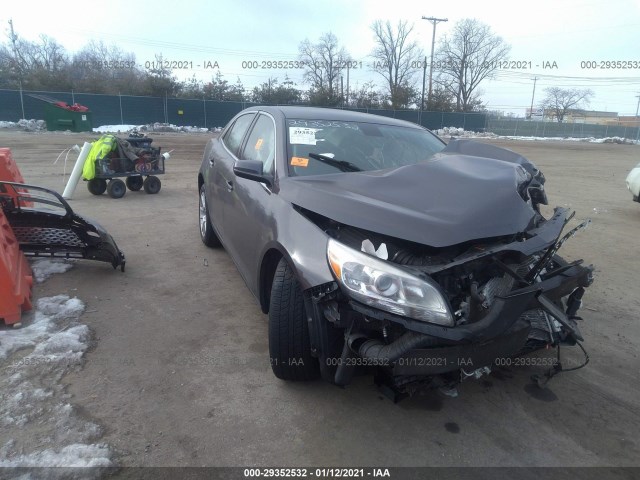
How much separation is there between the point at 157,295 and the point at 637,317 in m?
4.23

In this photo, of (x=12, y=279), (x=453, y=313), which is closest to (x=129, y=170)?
(x=12, y=279)

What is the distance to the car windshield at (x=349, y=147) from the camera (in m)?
3.21

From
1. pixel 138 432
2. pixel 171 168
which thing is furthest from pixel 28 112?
pixel 138 432

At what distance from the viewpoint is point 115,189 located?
8.00 metres

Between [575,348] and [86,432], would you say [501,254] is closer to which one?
[575,348]

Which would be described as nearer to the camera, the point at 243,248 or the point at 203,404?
the point at 203,404

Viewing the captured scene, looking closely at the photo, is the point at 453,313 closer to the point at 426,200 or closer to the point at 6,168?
the point at 426,200

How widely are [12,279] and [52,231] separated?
40.0 inches

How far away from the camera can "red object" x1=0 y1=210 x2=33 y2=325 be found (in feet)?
10.7

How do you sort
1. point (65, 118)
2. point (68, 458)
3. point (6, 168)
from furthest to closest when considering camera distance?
point (65, 118) → point (6, 168) → point (68, 458)

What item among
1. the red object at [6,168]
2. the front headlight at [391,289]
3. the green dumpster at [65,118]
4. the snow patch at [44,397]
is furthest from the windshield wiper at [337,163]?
the green dumpster at [65,118]

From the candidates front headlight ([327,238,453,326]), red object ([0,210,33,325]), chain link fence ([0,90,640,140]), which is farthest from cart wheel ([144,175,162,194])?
chain link fence ([0,90,640,140])

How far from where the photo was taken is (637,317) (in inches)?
153

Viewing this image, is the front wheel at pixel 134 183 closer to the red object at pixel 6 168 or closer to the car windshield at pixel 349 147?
the red object at pixel 6 168
